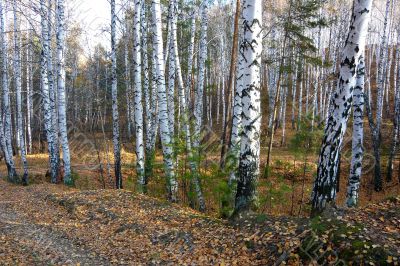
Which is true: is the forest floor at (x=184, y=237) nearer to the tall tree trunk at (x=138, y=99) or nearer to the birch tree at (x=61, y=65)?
the tall tree trunk at (x=138, y=99)

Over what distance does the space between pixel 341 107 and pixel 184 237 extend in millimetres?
3850

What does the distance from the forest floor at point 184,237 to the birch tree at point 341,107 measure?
0.42 m

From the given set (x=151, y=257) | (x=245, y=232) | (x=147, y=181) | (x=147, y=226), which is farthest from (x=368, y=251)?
(x=147, y=181)

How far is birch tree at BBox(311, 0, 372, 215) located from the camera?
568cm

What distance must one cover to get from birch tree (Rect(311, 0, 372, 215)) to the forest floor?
42 cm

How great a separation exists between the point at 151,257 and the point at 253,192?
2.27 m

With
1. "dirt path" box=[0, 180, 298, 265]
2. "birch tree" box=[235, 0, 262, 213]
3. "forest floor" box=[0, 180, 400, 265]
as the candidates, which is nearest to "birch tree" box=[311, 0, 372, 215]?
Answer: "forest floor" box=[0, 180, 400, 265]

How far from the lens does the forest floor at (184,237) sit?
4957 millimetres

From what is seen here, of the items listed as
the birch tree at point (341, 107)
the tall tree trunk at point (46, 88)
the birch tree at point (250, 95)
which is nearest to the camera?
the birch tree at point (341, 107)

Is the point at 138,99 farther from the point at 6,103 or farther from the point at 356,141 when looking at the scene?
the point at 6,103

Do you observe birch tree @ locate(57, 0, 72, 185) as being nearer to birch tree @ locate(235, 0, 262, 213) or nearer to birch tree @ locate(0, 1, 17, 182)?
birch tree @ locate(0, 1, 17, 182)

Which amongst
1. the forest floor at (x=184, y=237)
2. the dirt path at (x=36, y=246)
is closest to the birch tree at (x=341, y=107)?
the forest floor at (x=184, y=237)

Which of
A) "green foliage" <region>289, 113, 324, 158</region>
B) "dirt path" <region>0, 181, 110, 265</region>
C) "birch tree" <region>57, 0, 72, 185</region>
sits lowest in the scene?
"dirt path" <region>0, 181, 110, 265</region>

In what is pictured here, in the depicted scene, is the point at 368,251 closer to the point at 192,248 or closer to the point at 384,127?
the point at 192,248
